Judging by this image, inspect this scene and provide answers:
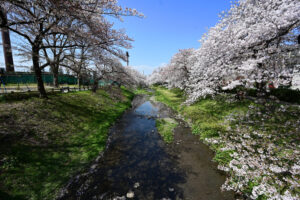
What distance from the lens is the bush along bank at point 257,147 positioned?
16.9ft

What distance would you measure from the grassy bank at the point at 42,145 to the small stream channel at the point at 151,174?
83 cm

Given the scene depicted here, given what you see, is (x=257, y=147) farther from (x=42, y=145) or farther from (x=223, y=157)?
(x=42, y=145)

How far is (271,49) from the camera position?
6840 millimetres

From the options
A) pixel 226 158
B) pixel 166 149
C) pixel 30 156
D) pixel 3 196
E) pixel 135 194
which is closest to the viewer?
pixel 3 196

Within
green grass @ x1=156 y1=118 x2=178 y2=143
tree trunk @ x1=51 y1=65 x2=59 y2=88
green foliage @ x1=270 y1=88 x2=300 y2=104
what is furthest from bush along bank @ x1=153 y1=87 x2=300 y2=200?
tree trunk @ x1=51 y1=65 x2=59 y2=88

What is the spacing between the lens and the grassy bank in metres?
5.05

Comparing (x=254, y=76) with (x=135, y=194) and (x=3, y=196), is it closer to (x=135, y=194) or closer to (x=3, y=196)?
(x=135, y=194)

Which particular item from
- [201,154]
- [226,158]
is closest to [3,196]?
[201,154]

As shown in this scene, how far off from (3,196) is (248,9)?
1486 centimetres

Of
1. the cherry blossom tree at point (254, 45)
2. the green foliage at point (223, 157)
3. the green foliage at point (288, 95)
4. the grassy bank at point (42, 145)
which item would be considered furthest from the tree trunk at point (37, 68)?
the green foliage at point (288, 95)

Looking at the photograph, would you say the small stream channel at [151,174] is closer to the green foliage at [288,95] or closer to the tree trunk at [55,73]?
the green foliage at [288,95]

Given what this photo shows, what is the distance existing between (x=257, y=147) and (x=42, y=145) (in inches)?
501

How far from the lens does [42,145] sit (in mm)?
7184

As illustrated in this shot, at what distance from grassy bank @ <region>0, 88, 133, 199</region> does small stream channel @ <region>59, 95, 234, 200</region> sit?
2.73 ft
